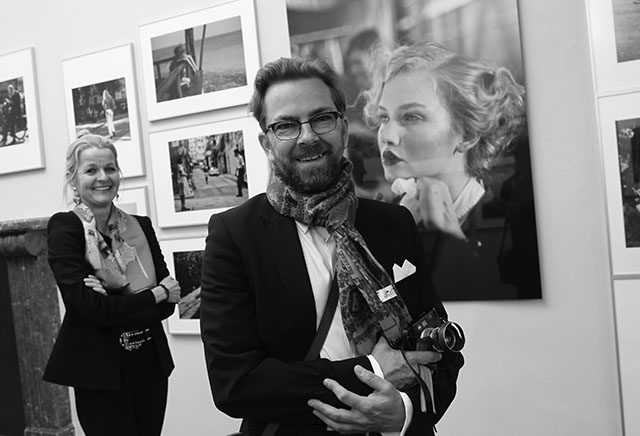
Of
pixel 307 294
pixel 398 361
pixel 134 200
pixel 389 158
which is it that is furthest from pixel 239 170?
pixel 398 361

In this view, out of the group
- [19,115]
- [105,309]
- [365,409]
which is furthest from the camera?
[19,115]

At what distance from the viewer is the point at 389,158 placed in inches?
160

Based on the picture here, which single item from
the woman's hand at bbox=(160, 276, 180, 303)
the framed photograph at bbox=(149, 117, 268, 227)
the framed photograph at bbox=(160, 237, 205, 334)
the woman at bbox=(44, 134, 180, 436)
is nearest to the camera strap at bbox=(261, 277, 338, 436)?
the woman at bbox=(44, 134, 180, 436)

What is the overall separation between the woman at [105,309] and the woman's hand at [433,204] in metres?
1.46

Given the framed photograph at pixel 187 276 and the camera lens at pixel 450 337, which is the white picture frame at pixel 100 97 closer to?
the framed photograph at pixel 187 276

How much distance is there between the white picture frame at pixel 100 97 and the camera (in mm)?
5141

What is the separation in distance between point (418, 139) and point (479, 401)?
1.57 m

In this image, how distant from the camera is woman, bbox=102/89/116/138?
5.26 meters

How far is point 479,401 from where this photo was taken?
12.9 feet

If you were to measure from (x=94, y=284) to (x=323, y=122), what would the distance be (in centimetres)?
195

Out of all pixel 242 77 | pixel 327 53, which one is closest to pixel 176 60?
pixel 242 77

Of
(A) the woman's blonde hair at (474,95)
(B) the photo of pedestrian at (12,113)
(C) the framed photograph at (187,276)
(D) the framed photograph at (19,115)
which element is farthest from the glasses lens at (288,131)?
(B) the photo of pedestrian at (12,113)

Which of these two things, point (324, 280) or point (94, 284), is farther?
point (94, 284)

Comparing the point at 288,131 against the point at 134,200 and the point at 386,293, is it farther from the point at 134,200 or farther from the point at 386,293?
the point at 134,200
